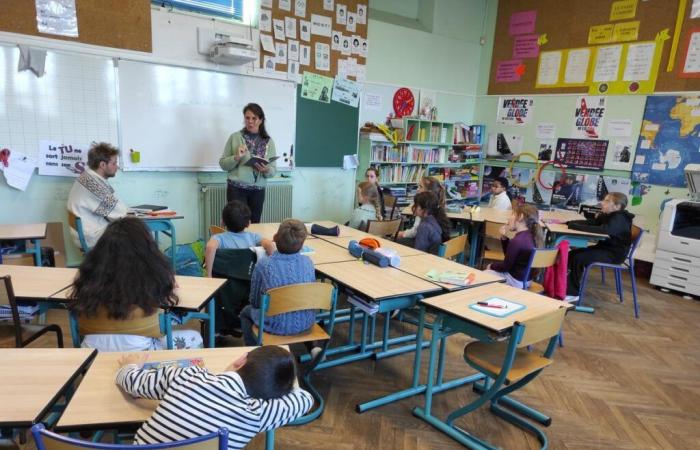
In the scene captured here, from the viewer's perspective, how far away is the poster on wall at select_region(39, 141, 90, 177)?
4.22 meters

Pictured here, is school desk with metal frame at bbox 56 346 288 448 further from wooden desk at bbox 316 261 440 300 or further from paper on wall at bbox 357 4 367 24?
paper on wall at bbox 357 4 367 24

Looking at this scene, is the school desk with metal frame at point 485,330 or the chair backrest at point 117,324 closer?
the chair backrest at point 117,324

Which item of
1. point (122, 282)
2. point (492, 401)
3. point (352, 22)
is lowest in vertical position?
point (492, 401)

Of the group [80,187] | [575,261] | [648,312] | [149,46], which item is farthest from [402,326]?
[149,46]

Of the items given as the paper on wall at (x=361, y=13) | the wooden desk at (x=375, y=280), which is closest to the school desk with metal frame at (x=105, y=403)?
the wooden desk at (x=375, y=280)

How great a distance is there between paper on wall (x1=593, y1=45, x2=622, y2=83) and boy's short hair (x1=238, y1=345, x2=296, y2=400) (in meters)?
6.52

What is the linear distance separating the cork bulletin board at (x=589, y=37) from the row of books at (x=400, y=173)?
6.53 ft

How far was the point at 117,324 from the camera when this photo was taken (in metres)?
1.82

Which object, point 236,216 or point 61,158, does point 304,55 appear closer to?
point 61,158

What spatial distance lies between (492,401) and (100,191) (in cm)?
328

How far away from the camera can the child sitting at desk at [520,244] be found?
3.29m

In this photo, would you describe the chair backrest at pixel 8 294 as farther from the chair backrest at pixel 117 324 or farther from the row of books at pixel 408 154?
the row of books at pixel 408 154

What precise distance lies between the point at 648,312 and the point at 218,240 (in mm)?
4088

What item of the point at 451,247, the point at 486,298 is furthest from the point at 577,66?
the point at 486,298
